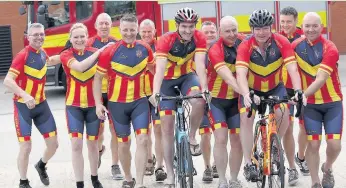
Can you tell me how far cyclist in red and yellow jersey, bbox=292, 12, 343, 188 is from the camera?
8242 mm

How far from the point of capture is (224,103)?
8617mm

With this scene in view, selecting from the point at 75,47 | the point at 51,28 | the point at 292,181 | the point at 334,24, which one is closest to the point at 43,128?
the point at 75,47

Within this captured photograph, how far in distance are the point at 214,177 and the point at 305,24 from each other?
231cm

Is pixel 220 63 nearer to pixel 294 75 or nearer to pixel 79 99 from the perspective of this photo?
pixel 294 75

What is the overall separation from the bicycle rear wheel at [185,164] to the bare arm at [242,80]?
30.3 inches

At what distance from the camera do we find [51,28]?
18.7m

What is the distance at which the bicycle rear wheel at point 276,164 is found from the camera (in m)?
7.49

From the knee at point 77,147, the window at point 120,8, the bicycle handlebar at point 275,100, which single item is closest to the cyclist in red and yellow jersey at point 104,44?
the knee at point 77,147

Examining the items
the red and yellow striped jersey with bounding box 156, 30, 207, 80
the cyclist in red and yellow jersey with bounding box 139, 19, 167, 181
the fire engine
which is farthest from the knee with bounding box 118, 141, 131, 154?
the fire engine

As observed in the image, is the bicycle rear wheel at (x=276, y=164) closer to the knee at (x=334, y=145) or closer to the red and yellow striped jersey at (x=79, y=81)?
the knee at (x=334, y=145)

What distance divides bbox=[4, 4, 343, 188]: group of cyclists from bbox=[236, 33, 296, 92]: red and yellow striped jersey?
0.01 metres

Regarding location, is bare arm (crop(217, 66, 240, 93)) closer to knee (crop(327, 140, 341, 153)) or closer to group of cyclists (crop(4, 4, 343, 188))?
group of cyclists (crop(4, 4, 343, 188))

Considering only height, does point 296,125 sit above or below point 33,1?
below

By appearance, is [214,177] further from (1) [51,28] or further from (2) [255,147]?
(1) [51,28]
